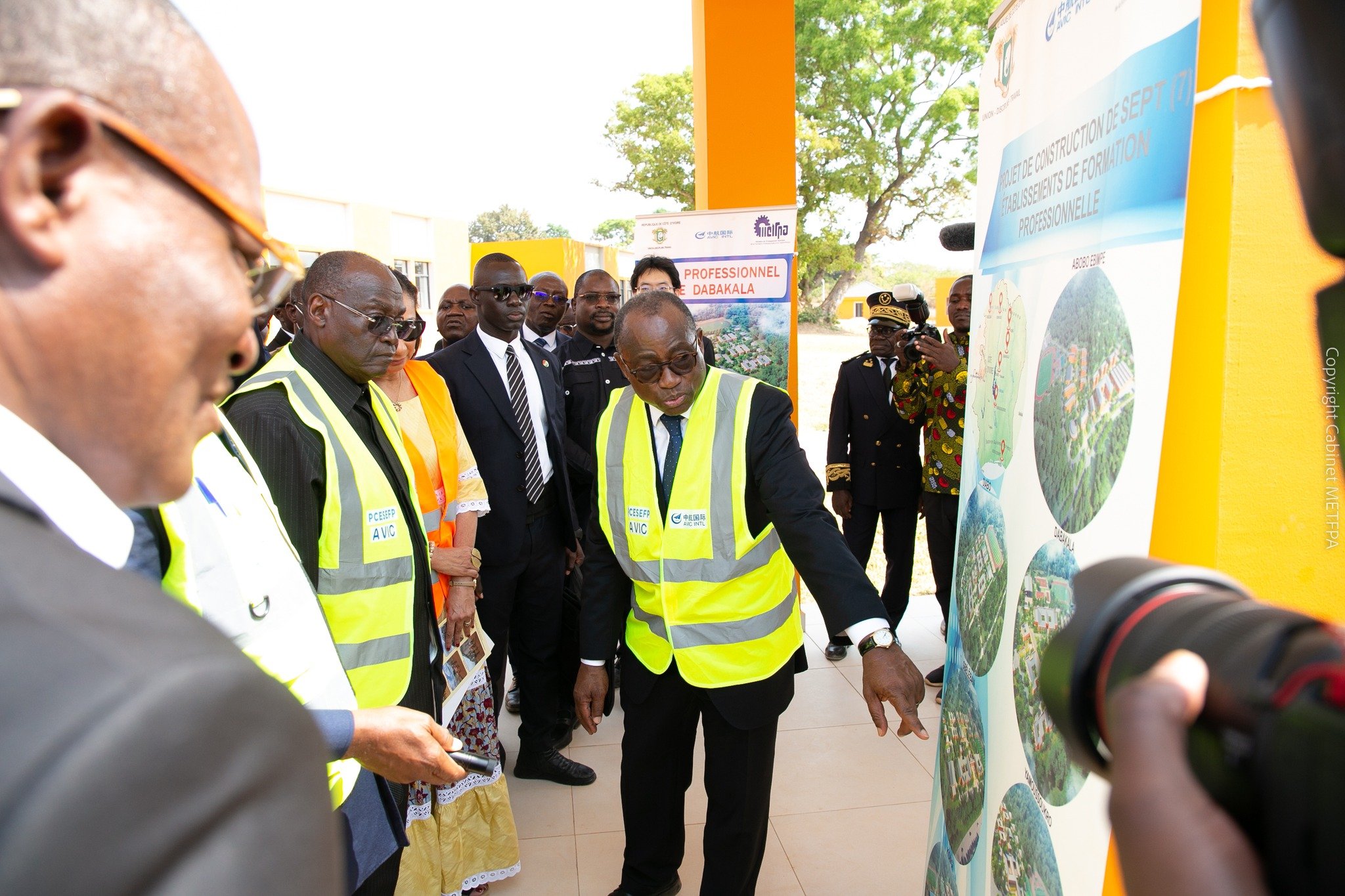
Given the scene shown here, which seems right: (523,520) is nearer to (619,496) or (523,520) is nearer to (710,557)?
(619,496)

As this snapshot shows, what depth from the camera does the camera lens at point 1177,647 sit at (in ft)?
1.64

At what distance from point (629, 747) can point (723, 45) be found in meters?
5.28

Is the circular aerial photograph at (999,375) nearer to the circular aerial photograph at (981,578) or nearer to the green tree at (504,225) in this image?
the circular aerial photograph at (981,578)

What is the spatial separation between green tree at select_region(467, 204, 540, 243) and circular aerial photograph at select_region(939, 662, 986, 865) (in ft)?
166

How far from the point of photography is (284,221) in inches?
972

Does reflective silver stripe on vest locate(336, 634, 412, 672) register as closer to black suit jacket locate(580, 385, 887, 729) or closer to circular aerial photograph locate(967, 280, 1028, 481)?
black suit jacket locate(580, 385, 887, 729)

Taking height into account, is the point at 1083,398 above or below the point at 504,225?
below

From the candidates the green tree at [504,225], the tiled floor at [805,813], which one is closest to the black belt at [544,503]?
the tiled floor at [805,813]

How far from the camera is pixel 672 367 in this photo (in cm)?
239

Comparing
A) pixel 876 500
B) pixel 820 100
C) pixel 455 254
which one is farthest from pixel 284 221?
pixel 876 500

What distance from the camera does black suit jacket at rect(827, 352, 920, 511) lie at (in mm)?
4762

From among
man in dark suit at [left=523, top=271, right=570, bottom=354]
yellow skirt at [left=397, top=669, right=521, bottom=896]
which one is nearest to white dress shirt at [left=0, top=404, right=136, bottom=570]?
yellow skirt at [left=397, top=669, right=521, bottom=896]

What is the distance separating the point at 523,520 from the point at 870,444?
2163 mm

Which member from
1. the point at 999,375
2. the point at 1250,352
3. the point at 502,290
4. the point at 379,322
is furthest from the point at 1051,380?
the point at 502,290
